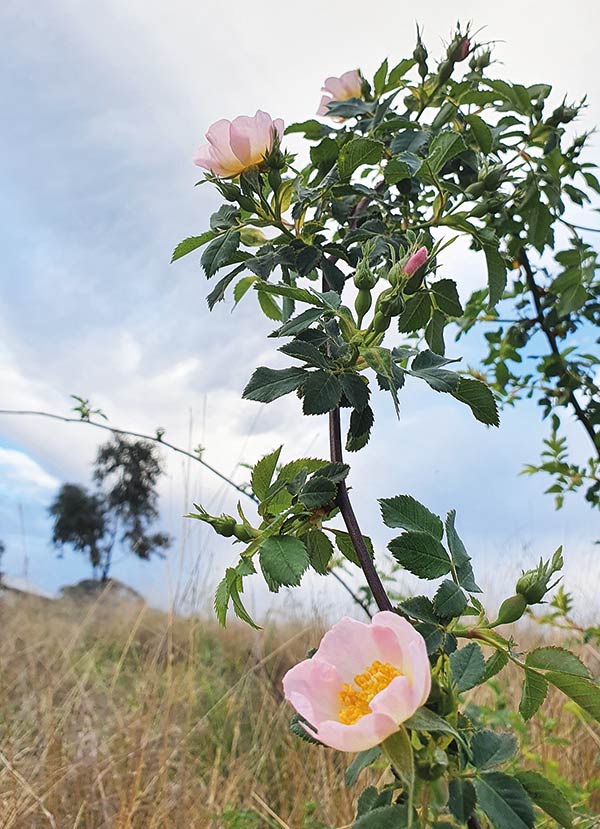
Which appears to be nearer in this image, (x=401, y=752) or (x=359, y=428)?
(x=401, y=752)

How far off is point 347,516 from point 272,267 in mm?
217

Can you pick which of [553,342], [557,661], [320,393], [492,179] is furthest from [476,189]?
[553,342]

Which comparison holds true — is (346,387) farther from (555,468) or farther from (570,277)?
(555,468)

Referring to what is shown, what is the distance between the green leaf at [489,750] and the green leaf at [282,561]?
0.13 meters

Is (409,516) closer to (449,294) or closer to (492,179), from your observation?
(449,294)

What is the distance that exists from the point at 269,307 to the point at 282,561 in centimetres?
A: 36

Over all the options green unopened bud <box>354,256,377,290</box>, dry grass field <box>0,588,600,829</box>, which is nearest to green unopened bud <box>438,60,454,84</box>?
green unopened bud <box>354,256,377,290</box>

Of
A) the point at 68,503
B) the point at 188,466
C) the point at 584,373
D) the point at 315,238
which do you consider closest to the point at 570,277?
the point at 584,373

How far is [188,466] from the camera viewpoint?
1975mm

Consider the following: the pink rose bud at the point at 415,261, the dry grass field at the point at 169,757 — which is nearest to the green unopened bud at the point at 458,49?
the pink rose bud at the point at 415,261

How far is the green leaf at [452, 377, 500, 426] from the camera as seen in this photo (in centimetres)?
51

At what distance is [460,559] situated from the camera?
0.47 metres

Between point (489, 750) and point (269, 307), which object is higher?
point (269, 307)

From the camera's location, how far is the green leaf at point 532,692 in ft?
1.51
